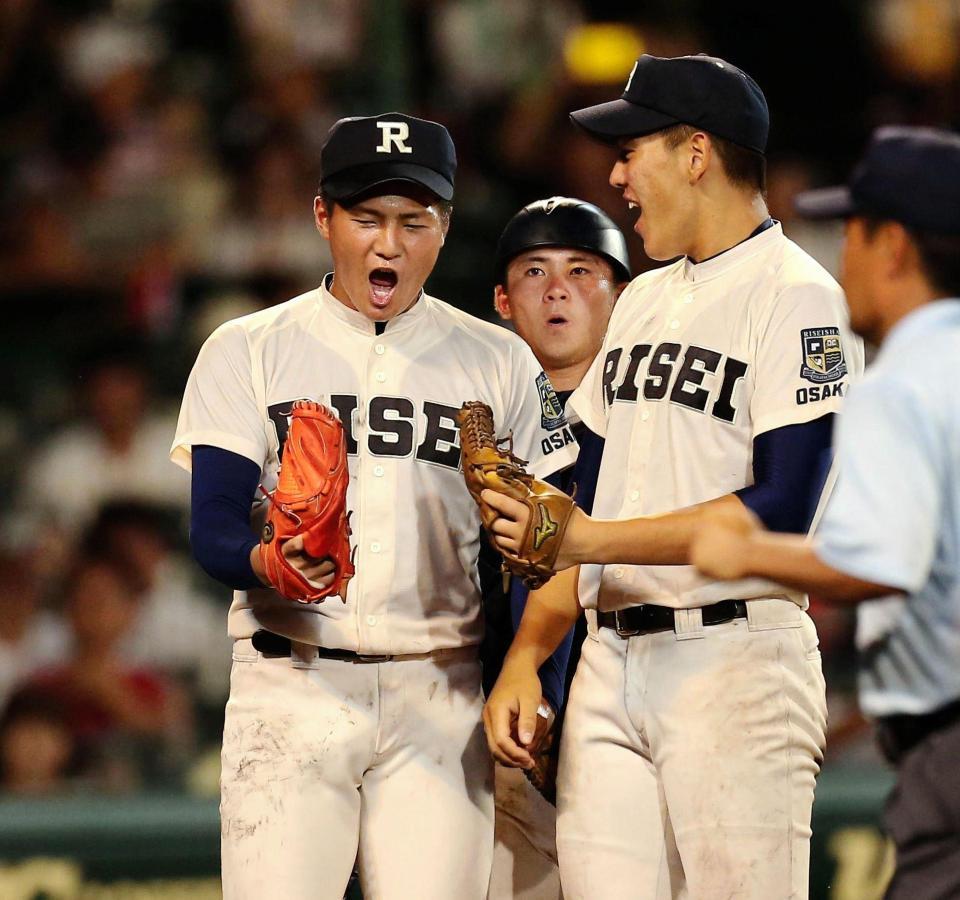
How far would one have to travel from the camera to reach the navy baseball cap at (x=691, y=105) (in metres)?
2.88

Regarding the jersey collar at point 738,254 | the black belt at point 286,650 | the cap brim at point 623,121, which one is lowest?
the black belt at point 286,650

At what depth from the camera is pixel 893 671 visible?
2.15 meters

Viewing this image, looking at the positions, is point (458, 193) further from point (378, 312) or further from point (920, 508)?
point (920, 508)

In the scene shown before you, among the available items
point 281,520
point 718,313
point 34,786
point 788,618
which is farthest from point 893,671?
point 34,786

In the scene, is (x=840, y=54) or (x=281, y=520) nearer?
(x=281, y=520)

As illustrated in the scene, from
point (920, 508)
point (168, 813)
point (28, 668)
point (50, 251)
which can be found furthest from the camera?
point (50, 251)

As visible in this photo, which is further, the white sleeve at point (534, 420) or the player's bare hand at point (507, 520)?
the white sleeve at point (534, 420)

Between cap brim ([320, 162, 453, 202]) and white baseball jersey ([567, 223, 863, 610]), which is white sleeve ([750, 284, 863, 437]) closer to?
white baseball jersey ([567, 223, 863, 610])

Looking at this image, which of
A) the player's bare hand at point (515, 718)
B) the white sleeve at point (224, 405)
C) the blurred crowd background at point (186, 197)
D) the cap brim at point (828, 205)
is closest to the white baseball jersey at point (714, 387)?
the player's bare hand at point (515, 718)

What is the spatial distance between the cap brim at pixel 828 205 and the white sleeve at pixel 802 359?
34 centimetres

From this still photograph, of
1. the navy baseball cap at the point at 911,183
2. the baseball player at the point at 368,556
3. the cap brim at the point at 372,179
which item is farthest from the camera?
the cap brim at the point at 372,179

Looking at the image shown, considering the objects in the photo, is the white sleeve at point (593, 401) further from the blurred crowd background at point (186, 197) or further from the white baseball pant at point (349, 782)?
the blurred crowd background at point (186, 197)

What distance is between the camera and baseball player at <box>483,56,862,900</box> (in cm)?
266

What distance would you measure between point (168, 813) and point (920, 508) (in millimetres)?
3035
